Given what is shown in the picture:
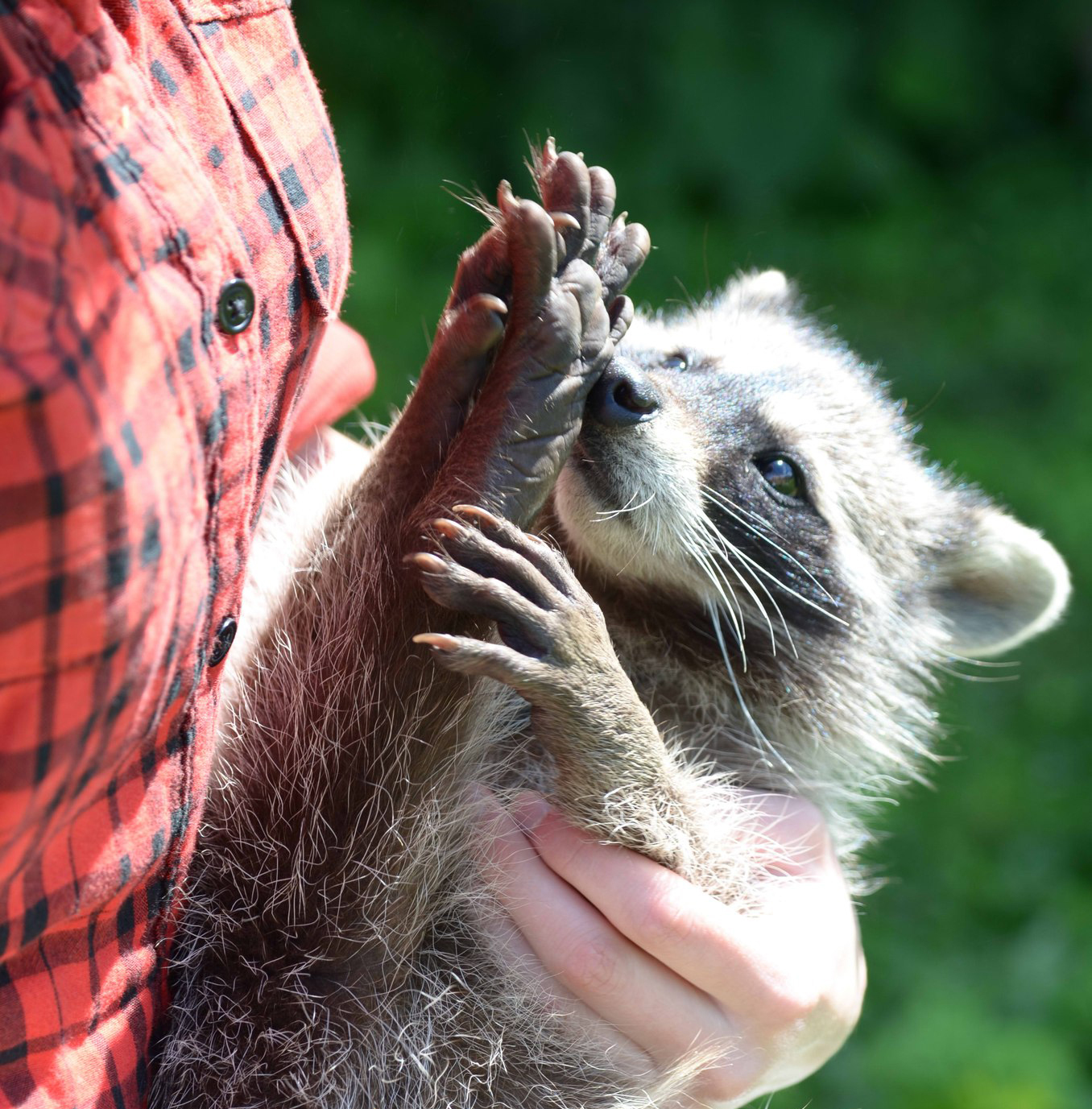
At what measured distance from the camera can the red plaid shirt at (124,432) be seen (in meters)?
0.93

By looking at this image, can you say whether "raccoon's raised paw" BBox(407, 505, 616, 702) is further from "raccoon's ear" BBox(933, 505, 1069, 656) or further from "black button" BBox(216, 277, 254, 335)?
"raccoon's ear" BBox(933, 505, 1069, 656)

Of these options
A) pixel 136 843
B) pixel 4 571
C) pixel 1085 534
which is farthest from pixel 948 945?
pixel 4 571

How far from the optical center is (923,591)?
2.78 m

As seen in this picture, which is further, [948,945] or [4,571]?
[948,945]

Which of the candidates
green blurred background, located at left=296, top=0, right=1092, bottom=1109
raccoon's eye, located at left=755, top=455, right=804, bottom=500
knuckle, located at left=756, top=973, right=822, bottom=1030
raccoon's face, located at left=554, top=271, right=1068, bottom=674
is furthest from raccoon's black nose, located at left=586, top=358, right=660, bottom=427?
green blurred background, located at left=296, top=0, right=1092, bottom=1109

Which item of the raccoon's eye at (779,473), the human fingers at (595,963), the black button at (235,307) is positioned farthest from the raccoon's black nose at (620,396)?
the black button at (235,307)

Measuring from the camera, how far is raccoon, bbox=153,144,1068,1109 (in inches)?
65.9

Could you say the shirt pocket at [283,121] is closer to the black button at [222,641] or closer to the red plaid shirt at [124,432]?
the red plaid shirt at [124,432]

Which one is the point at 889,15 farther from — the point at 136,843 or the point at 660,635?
the point at 136,843

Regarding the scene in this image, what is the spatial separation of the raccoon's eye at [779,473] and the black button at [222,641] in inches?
47.9

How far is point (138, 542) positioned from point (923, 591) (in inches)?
85.0

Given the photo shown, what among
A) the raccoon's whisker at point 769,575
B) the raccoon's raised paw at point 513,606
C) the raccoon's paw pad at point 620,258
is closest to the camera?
the raccoon's raised paw at point 513,606

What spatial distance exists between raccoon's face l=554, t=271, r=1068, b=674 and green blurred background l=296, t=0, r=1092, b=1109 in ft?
5.55

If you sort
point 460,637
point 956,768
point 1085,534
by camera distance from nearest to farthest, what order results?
point 460,637 < point 956,768 < point 1085,534
